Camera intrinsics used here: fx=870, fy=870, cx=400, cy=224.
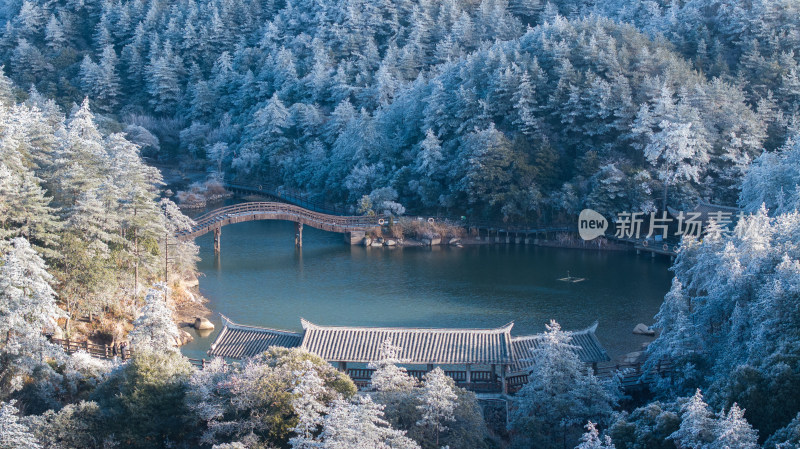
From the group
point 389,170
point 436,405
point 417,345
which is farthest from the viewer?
point 389,170

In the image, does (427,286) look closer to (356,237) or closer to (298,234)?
(356,237)

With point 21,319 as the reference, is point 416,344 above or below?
below

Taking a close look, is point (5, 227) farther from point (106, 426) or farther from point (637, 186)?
point (637, 186)

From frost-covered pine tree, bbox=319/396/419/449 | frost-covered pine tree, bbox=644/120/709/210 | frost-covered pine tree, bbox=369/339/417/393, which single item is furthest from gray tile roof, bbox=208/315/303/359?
frost-covered pine tree, bbox=644/120/709/210

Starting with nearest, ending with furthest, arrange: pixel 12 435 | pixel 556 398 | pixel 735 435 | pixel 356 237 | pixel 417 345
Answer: pixel 735 435 < pixel 12 435 < pixel 556 398 < pixel 417 345 < pixel 356 237

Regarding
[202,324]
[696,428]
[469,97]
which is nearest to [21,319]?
[202,324]

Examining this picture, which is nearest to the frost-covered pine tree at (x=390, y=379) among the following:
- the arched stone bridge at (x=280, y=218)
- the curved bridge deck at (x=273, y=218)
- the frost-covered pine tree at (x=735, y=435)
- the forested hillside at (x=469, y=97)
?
the frost-covered pine tree at (x=735, y=435)

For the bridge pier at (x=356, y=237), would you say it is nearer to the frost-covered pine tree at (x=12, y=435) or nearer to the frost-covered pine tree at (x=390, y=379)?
the frost-covered pine tree at (x=390, y=379)

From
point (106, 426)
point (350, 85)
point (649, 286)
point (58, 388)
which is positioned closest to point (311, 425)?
point (106, 426)
